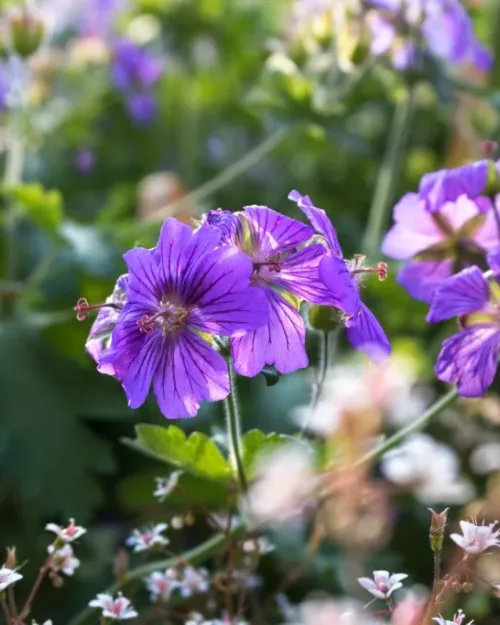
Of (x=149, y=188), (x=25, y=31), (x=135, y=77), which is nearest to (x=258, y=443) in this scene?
(x=25, y=31)

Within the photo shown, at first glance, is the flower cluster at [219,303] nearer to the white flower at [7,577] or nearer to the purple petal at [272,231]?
the purple petal at [272,231]

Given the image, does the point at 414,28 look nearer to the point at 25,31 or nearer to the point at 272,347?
the point at 25,31

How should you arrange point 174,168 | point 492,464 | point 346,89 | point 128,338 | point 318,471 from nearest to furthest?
point 128,338 → point 318,471 → point 492,464 → point 346,89 → point 174,168

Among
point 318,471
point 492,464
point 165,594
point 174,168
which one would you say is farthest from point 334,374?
point 174,168

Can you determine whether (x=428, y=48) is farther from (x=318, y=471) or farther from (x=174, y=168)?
(x=174, y=168)

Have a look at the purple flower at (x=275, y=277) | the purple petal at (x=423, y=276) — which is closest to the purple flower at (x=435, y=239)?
the purple petal at (x=423, y=276)
